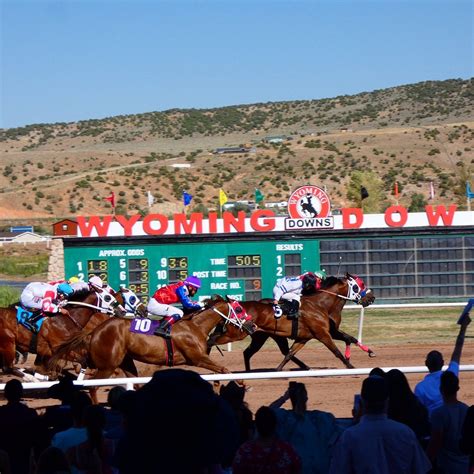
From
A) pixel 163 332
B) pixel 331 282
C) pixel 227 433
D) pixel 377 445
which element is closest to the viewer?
pixel 227 433

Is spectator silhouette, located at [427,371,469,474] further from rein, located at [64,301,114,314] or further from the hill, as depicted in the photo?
the hill

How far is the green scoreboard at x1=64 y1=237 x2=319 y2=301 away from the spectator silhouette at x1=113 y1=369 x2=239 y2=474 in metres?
21.4

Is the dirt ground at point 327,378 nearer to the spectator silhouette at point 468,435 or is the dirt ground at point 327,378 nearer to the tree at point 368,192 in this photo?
the spectator silhouette at point 468,435

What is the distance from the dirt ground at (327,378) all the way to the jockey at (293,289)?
1.18 m

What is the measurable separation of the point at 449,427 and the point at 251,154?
245 ft

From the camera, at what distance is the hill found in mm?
69375

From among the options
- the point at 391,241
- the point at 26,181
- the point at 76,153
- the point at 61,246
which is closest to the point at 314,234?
the point at 391,241

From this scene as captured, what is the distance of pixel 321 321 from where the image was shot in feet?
51.3

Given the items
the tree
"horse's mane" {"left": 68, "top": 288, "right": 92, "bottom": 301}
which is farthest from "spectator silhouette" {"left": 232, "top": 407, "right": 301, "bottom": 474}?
the tree

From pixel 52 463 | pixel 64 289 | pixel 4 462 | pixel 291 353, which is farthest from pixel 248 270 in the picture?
pixel 52 463

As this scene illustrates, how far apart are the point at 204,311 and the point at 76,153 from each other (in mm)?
77112

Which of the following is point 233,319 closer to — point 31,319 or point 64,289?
point 64,289

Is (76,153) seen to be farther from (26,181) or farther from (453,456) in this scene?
(453,456)

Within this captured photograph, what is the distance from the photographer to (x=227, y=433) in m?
4.16
